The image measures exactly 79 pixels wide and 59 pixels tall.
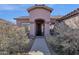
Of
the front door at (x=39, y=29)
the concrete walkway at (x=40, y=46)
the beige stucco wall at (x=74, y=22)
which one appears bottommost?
the concrete walkway at (x=40, y=46)

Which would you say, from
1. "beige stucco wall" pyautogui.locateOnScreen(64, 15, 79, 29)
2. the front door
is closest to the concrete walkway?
the front door

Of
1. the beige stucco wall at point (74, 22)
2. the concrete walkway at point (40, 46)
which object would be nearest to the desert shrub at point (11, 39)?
the concrete walkway at point (40, 46)

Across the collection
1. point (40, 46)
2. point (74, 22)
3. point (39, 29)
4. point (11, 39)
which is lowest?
point (40, 46)

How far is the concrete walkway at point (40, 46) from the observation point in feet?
7.07

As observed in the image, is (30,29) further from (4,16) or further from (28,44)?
(4,16)

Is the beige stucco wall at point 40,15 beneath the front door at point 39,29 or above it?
above

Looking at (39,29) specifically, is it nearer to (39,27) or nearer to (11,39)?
→ (39,27)

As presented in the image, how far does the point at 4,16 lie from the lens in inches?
85.0

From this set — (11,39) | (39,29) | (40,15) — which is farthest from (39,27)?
(11,39)

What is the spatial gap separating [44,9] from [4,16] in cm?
56

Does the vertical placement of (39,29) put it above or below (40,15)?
below

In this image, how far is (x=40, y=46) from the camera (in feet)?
7.12

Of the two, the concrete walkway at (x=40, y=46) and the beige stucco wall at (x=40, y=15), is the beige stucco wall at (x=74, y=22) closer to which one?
the beige stucco wall at (x=40, y=15)
